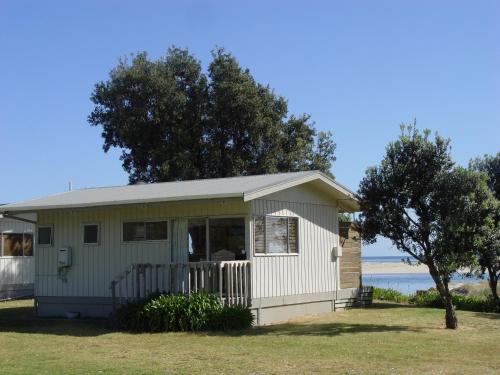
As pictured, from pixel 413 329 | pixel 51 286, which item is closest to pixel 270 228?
pixel 413 329

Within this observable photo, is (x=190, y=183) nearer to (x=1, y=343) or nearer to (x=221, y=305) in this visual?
(x=221, y=305)

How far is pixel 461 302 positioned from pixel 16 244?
15.9 meters

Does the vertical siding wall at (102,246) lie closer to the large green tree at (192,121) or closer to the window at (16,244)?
the window at (16,244)

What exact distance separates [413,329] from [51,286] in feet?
32.2

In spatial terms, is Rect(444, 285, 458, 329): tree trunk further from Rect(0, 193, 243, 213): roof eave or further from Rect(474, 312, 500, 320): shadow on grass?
Rect(0, 193, 243, 213): roof eave

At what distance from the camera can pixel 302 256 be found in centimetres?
1759

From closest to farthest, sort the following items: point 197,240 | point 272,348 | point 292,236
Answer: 1. point 272,348
2. point 197,240
3. point 292,236

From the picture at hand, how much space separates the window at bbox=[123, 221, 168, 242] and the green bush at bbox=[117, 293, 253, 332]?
7.54 ft

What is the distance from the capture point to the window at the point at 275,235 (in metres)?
16.1

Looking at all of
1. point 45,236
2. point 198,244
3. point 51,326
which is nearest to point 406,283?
point 45,236

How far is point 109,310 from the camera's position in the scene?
17.4 m

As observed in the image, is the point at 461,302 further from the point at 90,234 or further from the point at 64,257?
the point at 64,257

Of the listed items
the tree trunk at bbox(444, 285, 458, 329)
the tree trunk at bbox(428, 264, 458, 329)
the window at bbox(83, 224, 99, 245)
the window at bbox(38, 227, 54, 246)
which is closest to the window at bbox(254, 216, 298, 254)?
the tree trunk at bbox(428, 264, 458, 329)

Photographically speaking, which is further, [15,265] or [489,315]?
[15,265]
